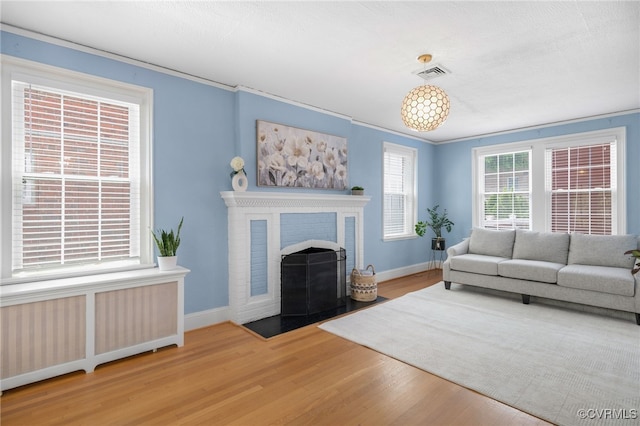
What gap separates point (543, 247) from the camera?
4.42 metres

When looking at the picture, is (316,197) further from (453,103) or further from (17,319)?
(17,319)

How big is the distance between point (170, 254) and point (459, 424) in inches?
102

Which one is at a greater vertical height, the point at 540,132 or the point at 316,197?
the point at 540,132

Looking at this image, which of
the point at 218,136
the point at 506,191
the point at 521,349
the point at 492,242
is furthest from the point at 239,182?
the point at 506,191

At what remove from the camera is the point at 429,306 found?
401 centimetres

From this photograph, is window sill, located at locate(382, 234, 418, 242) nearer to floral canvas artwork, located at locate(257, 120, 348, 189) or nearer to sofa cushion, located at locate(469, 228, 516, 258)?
sofa cushion, located at locate(469, 228, 516, 258)

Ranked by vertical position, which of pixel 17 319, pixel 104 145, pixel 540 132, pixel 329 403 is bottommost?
pixel 329 403

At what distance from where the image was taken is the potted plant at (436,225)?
5836 millimetres

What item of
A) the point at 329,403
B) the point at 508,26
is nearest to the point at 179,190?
the point at 329,403

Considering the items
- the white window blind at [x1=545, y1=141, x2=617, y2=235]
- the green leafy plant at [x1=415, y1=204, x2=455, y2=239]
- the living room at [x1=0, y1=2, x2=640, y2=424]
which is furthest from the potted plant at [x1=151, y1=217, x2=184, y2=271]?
the white window blind at [x1=545, y1=141, x2=617, y2=235]

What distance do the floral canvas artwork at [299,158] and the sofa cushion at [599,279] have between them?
2.93 m

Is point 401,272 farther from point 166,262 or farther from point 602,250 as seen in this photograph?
point 166,262

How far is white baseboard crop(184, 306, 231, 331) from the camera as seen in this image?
10.8ft

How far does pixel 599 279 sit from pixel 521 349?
1575mm
